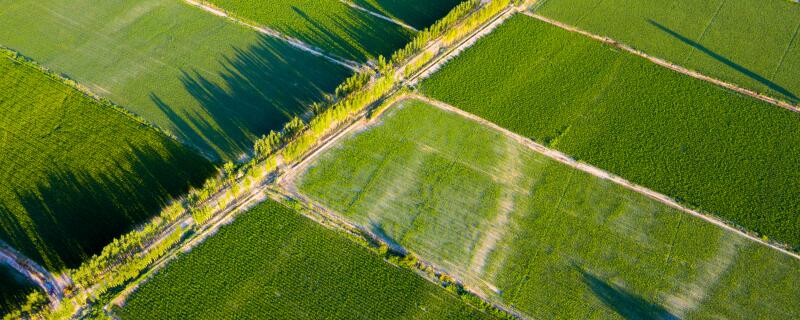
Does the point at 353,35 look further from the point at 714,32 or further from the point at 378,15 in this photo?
the point at 714,32

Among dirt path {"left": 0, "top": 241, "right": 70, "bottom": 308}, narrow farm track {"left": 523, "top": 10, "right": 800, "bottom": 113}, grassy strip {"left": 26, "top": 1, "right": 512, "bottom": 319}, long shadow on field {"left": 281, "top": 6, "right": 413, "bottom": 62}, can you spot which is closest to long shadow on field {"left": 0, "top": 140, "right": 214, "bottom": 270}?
dirt path {"left": 0, "top": 241, "right": 70, "bottom": 308}

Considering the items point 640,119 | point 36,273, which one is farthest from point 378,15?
point 36,273

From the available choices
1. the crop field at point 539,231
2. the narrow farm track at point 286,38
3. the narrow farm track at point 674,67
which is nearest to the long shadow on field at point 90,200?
the crop field at point 539,231

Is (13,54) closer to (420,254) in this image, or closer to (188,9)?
(188,9)

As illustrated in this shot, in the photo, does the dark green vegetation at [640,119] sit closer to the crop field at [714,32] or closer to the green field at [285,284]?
the crop field at [714,32]

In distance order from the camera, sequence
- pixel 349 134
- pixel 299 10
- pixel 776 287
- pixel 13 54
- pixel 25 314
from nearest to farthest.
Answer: pixel 25 314 → pixel 776 287 → pixel 349 134 → pixel 13 54 → pixel 299 10

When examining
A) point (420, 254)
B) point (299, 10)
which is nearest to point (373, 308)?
point (420, 254)

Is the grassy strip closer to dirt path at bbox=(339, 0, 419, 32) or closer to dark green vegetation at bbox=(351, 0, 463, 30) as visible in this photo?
dirt path at bbox=(339, 0, 419, 32)
